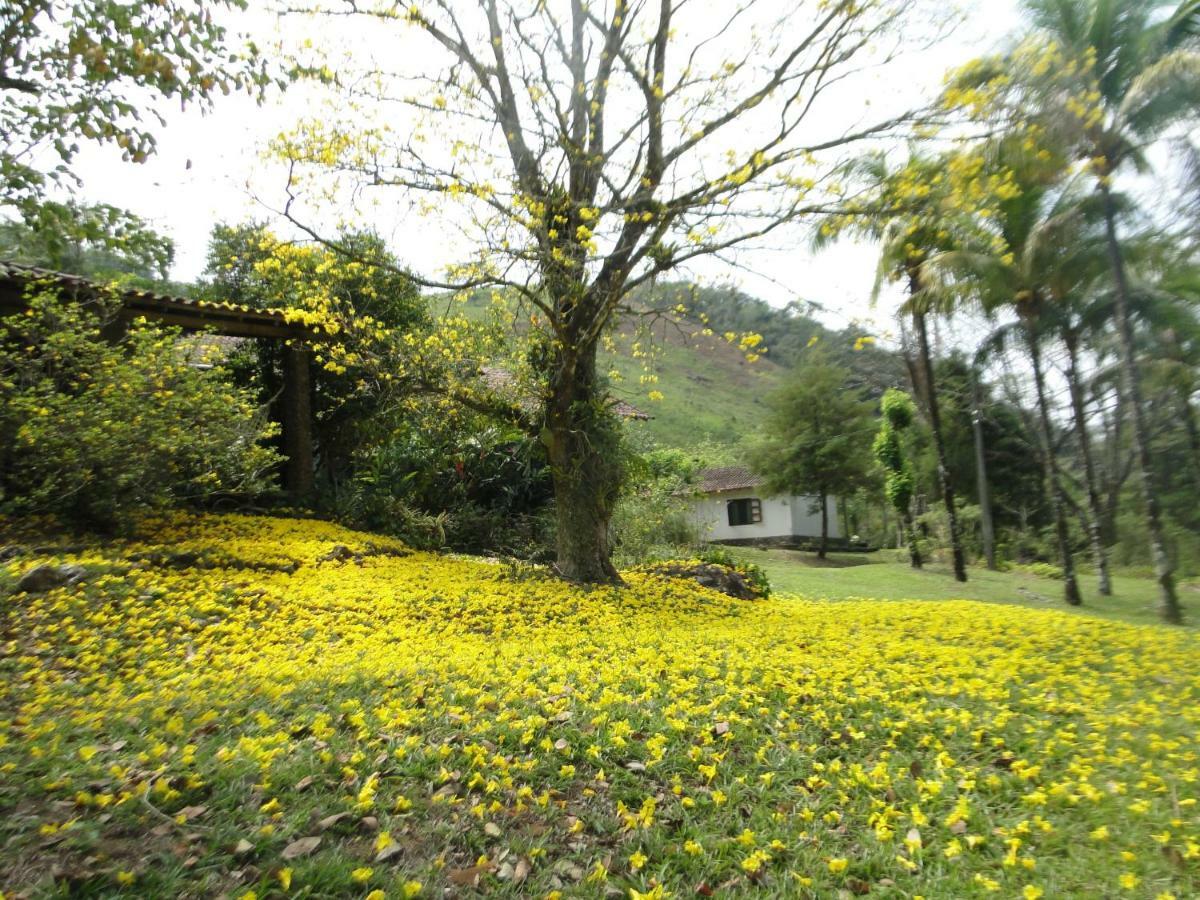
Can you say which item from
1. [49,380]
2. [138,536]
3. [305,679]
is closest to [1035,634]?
[305,679]

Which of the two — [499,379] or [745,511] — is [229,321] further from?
[745,511]

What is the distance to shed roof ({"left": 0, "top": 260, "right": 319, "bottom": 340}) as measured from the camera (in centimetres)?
848

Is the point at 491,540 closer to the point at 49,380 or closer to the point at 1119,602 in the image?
the point at 49,380

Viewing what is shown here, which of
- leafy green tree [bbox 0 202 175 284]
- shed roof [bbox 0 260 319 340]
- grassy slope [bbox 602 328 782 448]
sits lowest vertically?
leafy green tree [bbox 0 202 175 284]

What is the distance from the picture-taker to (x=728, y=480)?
1275 inches

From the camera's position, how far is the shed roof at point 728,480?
104ft

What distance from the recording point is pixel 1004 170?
Answer: 634 cm

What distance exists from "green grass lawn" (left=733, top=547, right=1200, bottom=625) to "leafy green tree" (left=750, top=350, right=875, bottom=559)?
6.63 metres

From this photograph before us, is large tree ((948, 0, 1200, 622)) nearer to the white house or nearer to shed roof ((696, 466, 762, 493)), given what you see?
the white house

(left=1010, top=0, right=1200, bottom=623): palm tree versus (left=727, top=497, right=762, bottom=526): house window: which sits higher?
(left=1010, top=0, right=1200, bottom=623): palm tree

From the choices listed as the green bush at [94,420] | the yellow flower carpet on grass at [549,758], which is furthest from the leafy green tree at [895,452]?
the green bush at [94,420]

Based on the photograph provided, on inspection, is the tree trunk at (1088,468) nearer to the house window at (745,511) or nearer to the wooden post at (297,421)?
the wooden post at (297,421)

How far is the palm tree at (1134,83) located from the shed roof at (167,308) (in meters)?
10.9

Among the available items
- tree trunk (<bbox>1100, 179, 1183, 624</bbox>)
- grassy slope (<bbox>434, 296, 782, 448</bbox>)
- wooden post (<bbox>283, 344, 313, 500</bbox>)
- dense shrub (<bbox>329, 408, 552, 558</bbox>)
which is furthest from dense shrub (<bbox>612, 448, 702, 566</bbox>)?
tree trunk (<bbox>1100, 179, 1183, 624</bbox>)
